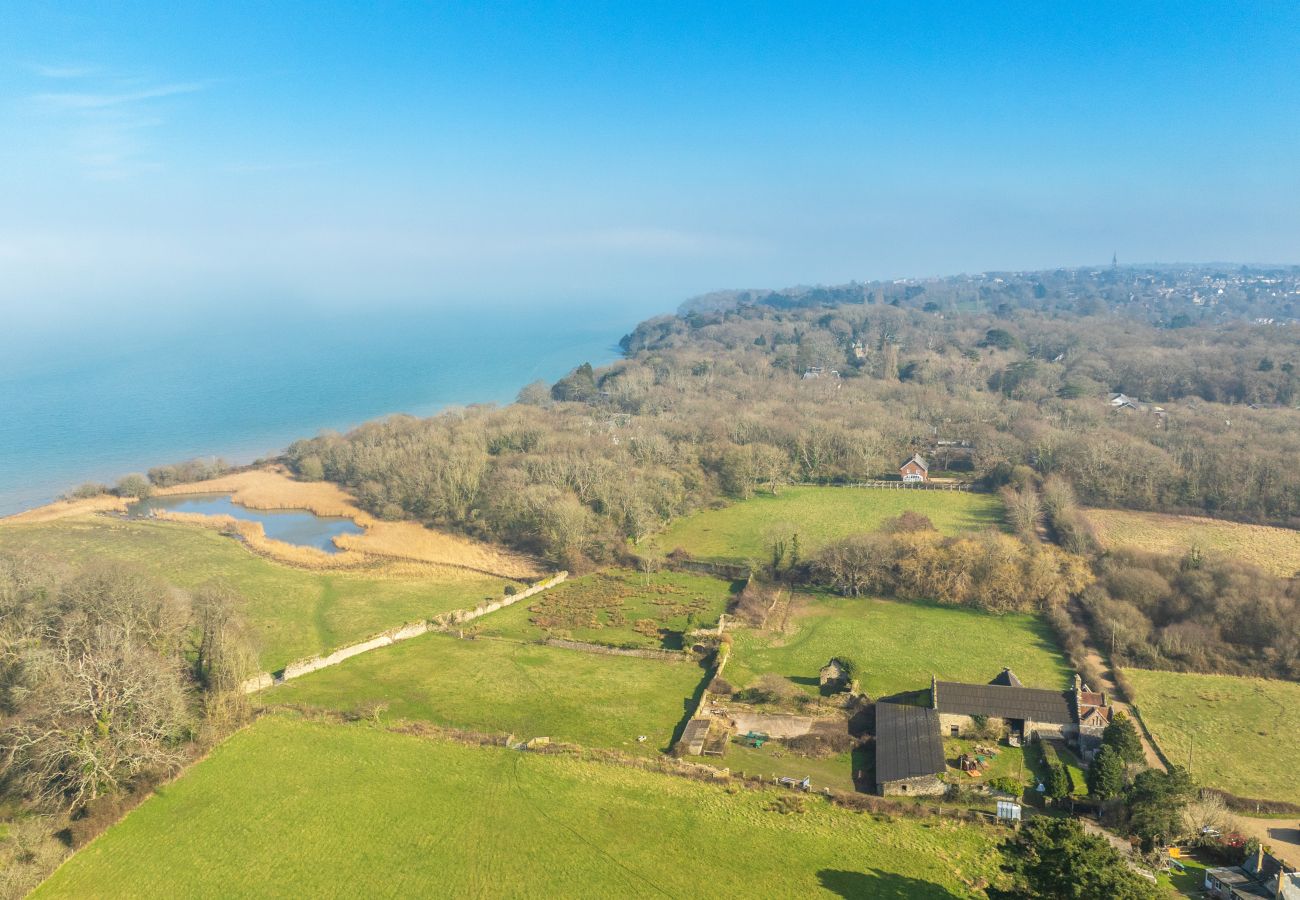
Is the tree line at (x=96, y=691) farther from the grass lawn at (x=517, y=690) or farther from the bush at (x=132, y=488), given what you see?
the bush at (x=132, y=488)

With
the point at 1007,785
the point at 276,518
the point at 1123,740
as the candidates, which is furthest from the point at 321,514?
the point at 1123,740

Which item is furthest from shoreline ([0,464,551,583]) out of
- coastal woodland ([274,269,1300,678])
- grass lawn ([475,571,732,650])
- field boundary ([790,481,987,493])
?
field boundary ([790,481,987,493])

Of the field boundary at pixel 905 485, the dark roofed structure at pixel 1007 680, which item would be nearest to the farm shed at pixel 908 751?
the dark roofed structure at pixel 1007 680

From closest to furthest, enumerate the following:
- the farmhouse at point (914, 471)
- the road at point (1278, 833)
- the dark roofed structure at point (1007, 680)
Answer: the road at point (1278, 833)
the dark roofed structure at point (1007, 680)
the farmhouse at point (914, 471)

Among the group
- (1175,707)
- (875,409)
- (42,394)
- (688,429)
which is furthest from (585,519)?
(42,394)

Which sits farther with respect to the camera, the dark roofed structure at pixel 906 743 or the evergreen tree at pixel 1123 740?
the dark roofed structure at pixel 906 743

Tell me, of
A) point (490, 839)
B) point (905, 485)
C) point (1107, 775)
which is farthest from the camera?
point (905, 485)

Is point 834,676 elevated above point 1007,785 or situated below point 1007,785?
below

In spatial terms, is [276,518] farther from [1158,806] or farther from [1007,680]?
[1158,806]
